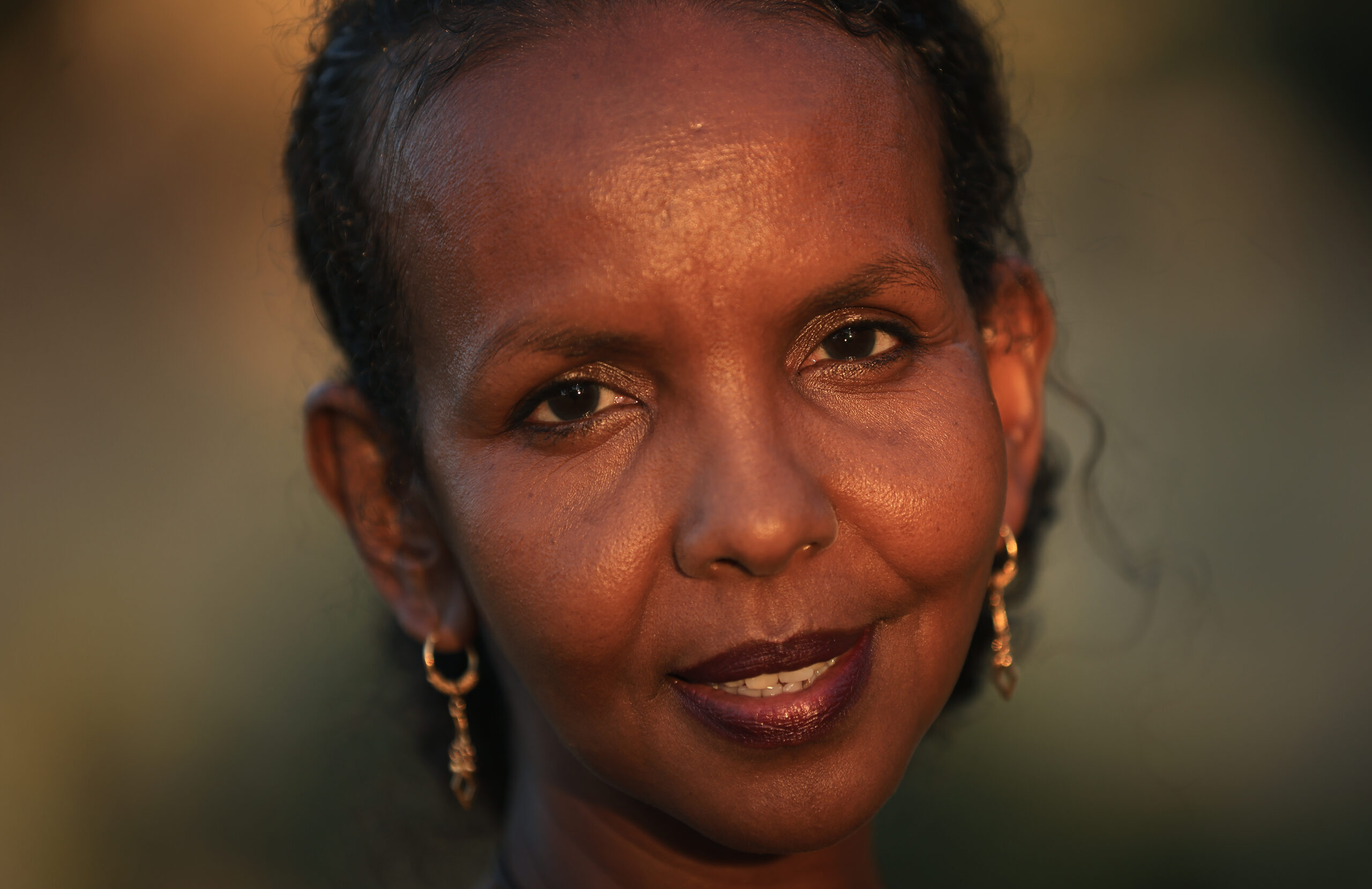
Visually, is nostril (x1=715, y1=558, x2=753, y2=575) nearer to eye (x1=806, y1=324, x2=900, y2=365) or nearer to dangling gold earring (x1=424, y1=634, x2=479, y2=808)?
eye (x1=806, y1=324, x2=900, y2=365)

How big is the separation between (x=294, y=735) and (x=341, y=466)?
1716 millimetres

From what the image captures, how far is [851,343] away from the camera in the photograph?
1583mm

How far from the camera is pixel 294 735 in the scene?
332 cm

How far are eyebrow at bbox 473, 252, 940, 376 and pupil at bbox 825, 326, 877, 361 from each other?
0.21 feet

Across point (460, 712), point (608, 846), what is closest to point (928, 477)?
point (608, 846)

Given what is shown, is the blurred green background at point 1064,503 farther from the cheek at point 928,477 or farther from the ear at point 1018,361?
the cheek at point 928,477

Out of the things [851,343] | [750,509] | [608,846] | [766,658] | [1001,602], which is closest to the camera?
[750,509]

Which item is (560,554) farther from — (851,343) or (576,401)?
(851,343)

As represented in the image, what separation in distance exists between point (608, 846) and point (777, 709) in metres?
0.49

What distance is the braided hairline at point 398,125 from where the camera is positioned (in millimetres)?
1572

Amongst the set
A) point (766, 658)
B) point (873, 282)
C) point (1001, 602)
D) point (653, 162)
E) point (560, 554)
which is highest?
point (653, 162)

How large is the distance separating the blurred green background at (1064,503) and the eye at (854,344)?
1756 mm

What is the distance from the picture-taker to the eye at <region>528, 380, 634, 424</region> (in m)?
1.53

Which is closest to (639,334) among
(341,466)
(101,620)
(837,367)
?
(837,367)
